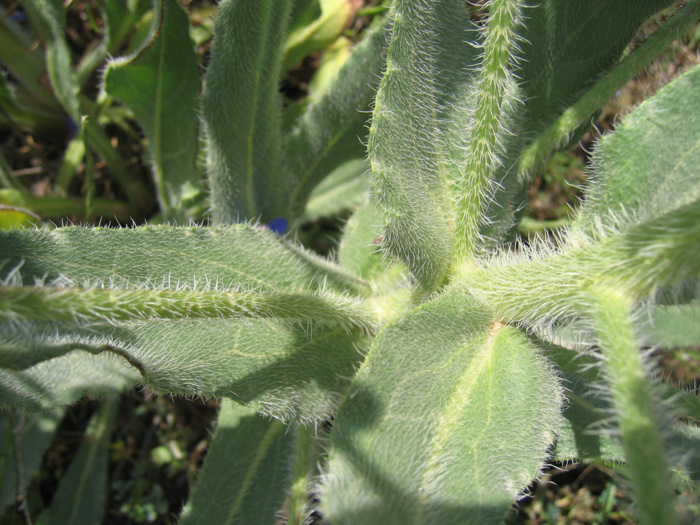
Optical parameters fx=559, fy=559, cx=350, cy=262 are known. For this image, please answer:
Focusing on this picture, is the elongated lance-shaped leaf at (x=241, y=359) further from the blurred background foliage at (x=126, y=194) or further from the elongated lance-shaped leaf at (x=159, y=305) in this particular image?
the blurred background foliage at (x=126, y=194)

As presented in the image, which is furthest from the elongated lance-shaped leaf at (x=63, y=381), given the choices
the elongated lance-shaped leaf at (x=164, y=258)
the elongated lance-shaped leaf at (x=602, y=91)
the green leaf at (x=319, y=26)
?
the green leaf at (x=319, y=26)

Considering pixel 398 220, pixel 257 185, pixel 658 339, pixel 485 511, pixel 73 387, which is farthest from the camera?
pixel 257 185

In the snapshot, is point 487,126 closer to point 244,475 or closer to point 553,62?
point 553,62

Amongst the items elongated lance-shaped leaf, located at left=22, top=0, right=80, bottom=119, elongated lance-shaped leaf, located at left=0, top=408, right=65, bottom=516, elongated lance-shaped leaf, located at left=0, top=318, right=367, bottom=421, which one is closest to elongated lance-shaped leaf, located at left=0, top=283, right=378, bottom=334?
elongated lance-shaped leaf, located at left=0, top=318, right=367, bottom=421

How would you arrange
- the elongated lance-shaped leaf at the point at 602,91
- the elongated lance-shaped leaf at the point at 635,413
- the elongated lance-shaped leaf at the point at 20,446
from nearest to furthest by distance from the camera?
the elongated lance-shaped leaf at the point at 635,413 → the elongated lance-shaped leaf at the point at 602,91 → the elongated lance-shaped leaf at the point at 20,446

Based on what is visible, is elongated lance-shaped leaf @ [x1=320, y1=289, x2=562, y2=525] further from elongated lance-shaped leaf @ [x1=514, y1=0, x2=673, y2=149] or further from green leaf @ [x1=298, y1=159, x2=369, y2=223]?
green leaf @ [x1=298, y1=159, x2=369, y2=223]

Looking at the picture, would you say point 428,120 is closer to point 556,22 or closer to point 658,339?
point 556,22

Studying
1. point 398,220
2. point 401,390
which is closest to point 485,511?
point 401,390
